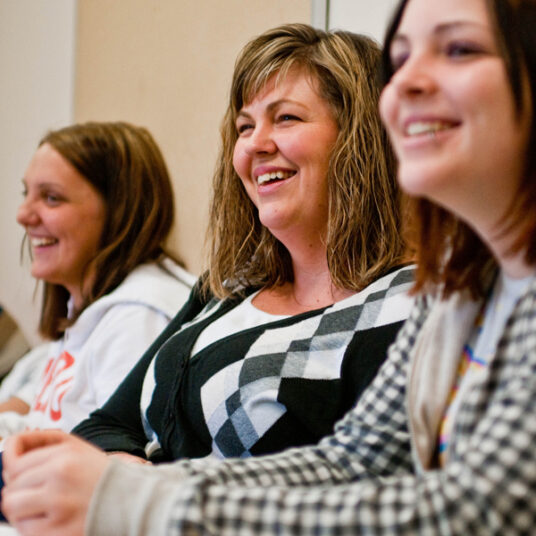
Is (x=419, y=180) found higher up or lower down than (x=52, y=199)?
higher up

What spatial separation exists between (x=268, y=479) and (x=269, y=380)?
35 cm

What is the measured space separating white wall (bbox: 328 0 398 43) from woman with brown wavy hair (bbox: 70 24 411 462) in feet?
0.94

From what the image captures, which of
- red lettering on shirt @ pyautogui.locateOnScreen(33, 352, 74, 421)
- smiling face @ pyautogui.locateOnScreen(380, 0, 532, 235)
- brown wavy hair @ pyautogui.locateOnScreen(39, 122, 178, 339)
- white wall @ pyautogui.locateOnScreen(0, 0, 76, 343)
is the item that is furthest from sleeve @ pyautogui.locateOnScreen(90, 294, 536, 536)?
white wall @ pyautogui.locateOnScreen(0, 0, 76, 343)

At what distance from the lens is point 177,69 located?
2.15m

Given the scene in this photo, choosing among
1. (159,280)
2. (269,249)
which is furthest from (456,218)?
(159,280)

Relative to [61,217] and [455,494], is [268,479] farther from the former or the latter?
[61,217]

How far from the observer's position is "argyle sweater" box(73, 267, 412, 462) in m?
1.08

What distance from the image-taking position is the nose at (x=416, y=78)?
0.67 metres

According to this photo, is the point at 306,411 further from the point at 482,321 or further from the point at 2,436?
the point at 2,436

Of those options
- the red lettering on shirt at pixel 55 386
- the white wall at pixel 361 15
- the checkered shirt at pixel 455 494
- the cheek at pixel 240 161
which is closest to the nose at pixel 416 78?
the checkered shirt at pixel 455 494

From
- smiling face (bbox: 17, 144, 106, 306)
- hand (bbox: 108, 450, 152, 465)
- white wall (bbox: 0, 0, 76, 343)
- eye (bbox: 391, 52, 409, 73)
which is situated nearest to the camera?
eye (bbox: 391, 52, 409, 73)

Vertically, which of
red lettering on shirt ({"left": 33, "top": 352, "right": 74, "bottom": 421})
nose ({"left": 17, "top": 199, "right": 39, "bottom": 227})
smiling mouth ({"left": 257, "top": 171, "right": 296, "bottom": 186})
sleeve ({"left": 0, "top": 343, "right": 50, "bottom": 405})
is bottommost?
sleeve ({"left": 0, "top": 343, "right": 50, "bottom": 405})

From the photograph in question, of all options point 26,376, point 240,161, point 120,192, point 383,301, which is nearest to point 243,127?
point 240,161

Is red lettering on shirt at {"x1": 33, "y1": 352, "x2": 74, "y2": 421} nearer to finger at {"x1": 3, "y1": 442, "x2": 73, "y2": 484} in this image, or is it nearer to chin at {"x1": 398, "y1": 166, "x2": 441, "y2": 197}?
finger at {"x1": 3, "y1": 442, "x2": 73, "y2": 484}
